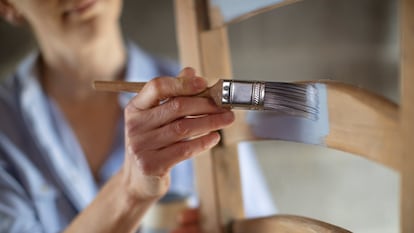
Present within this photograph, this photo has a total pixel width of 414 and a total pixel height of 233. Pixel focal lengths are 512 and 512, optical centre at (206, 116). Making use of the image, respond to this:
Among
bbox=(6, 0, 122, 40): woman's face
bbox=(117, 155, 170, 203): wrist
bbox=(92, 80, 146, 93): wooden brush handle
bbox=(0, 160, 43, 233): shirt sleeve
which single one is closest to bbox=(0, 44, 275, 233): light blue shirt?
bbox=(0, 160, 43, 233): shirt sleeve

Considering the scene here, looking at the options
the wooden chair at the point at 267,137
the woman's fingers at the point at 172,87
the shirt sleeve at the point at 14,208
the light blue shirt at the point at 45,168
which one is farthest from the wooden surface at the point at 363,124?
the shirt sleeve at the point at 14,208

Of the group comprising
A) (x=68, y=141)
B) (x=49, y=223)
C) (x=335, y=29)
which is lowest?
(x=49, y=223)

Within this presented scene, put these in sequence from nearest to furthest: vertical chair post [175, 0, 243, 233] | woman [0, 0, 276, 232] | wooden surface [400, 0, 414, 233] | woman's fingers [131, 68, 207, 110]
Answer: wooden surface [400, 0, 414, 233], woman's fingers [131, 68, 207, 110], vertical chair post [175, 0, 243, 233], woman [0, 0, 276, 232]

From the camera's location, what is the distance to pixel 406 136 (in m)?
0.35

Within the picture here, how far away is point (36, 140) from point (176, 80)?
440 mm

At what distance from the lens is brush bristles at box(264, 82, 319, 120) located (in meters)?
0.40

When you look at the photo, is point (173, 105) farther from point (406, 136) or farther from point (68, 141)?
point (68, 141)

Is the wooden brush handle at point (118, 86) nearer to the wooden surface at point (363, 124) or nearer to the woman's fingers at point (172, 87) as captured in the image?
the woman's fingers at point (172, 87)

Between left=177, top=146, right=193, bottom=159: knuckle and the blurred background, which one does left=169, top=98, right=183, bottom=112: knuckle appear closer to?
left=177, top=146, right=193, bottom=159: knuckle

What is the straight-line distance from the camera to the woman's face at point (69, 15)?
73 cm

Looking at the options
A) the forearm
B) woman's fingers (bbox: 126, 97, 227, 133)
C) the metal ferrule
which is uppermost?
the metal ferrule

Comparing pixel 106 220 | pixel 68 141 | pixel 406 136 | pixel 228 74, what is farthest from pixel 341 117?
pixel 68 141

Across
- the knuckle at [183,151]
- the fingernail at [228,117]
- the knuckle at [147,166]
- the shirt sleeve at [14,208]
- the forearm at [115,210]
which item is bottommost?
the shirt sleeve at [14,208]

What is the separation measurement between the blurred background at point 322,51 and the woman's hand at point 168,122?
53 cm
